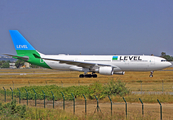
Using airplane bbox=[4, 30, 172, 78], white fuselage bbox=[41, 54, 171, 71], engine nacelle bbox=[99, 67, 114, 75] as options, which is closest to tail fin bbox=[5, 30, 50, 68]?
airplane bbox=[4, 30, 172, 78]

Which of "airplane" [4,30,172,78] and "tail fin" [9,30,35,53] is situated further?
"tail fin" [9,30,35,53]

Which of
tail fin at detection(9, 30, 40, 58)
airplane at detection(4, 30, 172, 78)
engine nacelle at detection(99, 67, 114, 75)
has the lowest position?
engine nacelle at detection(99, 67, 114, 75)

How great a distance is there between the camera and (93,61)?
51.5 meters

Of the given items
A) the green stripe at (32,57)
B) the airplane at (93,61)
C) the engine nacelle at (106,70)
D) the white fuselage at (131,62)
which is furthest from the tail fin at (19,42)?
the engine nacelle at (106,70)

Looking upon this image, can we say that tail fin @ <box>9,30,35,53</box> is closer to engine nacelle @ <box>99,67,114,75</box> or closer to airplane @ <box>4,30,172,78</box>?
airplane @ <box>4,30,172,78</box>

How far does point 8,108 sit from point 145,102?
13.1 metres

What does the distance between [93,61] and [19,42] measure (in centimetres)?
1612

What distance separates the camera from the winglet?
54.8m

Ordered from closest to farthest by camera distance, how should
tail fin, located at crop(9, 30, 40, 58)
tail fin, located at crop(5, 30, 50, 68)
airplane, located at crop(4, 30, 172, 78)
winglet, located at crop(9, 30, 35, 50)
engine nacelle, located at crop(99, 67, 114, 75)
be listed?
engine nacelle, located at crop(99, 67, 114, 75) → airplane, located at crop(4, 30, 172, 78) → tail fin, located at crop(5, 30, 50, 68) → tail fin, located at crop(9, 30, 40, 58) → winglet, located at crop(9, 30, 35, 50)

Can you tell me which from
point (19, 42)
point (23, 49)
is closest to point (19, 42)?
point (19, 42)

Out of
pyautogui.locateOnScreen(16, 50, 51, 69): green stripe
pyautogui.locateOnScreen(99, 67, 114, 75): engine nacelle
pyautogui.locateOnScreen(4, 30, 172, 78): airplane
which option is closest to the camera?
pyautogui.locateOnScreen(99, 67, 114, 75): engine nacelle

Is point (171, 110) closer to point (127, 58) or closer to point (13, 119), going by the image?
point (13, 119)

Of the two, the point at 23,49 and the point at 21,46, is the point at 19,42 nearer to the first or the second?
the point at 21,46

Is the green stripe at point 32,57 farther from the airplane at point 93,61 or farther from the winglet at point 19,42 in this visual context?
the winglet at point 19,42
